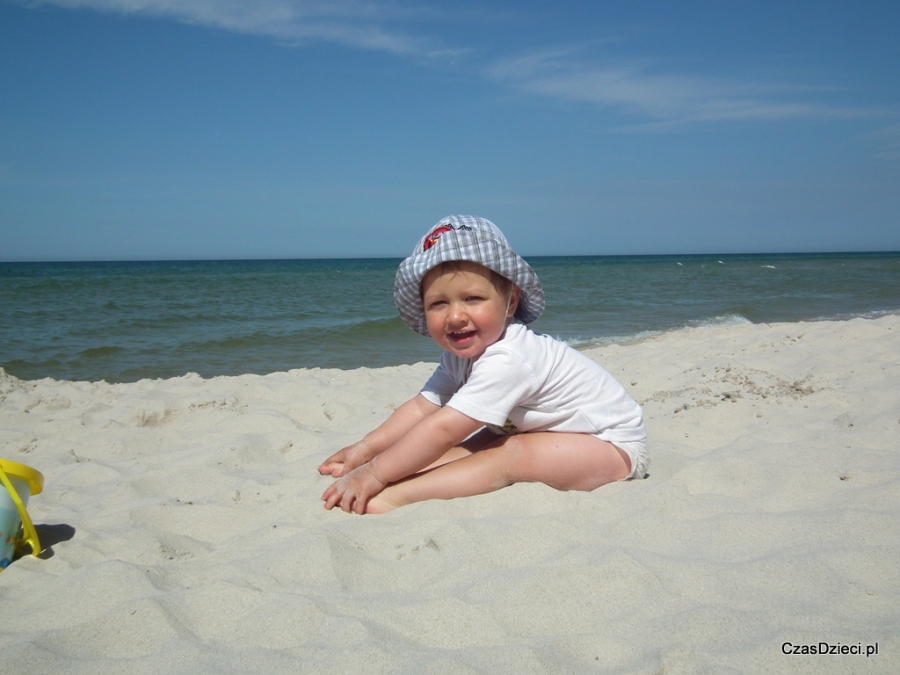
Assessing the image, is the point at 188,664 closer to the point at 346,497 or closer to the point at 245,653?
the point at 245,653

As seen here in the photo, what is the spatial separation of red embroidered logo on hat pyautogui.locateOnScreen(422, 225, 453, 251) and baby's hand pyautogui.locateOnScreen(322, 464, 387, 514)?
0.79 metres

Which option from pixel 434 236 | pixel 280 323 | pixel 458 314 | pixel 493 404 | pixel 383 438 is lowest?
pixel 280 323

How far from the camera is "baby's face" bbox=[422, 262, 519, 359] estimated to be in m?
2.29

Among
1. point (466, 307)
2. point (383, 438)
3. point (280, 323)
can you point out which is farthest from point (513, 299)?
point (280, 323)

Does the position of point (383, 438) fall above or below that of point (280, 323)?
above

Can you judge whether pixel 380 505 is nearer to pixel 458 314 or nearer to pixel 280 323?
pixel 458 314

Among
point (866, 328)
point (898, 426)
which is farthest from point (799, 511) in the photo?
point (866, 328)

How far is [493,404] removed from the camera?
2.24 m

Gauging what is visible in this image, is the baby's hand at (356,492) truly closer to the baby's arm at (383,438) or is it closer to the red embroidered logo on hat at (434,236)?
the baby's arm at (383,438)

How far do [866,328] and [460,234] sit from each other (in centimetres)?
443

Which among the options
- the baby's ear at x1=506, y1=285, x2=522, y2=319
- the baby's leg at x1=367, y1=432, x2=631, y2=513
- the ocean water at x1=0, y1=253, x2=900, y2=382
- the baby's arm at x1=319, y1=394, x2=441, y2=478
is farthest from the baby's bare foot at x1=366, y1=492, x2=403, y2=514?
the ocean water at x1=0, y1=253, x2=900, y2=382

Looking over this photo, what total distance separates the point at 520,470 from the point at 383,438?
0.64 metres

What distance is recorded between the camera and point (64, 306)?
12.7m

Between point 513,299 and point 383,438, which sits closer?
point 513,299
